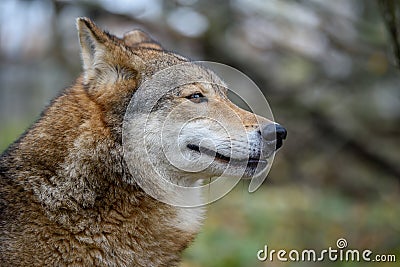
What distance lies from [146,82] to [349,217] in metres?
5.49

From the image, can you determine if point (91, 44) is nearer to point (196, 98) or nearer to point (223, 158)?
point (196, 98)

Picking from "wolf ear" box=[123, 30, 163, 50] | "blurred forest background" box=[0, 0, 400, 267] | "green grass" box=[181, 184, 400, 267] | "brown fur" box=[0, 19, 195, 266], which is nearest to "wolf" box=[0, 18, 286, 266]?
"brown fur" box=[0, 19, 195, 266]

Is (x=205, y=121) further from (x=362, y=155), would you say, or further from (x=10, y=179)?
(x=362, y=155)

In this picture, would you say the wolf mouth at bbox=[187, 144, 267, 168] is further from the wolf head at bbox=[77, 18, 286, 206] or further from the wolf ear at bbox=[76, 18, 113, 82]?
the wolf ear at bbox=[76, 18, 113, 82]

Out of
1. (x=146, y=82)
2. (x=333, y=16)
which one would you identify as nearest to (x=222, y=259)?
(x=146, y=82)

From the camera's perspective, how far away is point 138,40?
4.79m

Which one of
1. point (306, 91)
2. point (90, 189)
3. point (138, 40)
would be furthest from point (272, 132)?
point (306, 91)

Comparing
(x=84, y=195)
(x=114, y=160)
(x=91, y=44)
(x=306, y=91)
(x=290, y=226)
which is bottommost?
(x=84, y=195)

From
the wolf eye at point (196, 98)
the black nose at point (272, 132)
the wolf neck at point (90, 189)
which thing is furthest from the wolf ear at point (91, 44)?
the black nose at point (272, 132)

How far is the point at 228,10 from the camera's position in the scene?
28.6 feet

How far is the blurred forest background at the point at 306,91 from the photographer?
8031mm

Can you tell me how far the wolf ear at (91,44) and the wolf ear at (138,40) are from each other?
0.68 m

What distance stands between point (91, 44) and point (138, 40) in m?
0.97

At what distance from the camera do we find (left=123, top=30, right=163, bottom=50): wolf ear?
4609mm
